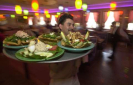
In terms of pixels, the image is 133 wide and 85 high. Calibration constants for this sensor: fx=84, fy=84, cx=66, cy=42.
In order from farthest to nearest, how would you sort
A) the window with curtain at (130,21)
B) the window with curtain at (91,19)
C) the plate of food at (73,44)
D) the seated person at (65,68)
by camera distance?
the window with curtain at (91,19)
the window with curtain at (130,21)
the seated person at (65,68)
the plate of food at (73,44)

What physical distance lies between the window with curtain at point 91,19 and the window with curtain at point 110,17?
3.20 ft

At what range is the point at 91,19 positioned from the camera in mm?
9789

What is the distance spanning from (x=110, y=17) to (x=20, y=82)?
906cm

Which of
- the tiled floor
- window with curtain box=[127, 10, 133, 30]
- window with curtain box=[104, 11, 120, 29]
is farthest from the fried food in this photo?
window with curtain box=[104, 11, 120, 29]

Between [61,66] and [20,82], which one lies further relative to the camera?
[20,82]

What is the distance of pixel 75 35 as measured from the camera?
931mm

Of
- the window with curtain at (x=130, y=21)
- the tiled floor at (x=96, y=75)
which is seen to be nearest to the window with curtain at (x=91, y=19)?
the window with curtain at (x=130, y=21)

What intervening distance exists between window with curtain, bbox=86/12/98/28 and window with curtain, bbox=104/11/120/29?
0.98 m

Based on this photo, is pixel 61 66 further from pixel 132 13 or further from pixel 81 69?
pixel 132 13

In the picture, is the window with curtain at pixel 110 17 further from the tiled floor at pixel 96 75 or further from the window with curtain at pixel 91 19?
the tiled floor at pixel 96 75

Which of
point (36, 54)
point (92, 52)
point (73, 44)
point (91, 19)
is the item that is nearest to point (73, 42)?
point (73, 44)

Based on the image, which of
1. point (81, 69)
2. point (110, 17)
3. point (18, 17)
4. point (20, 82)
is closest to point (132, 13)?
point (110, 17)

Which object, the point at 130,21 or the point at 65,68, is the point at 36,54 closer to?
the point at 65,68

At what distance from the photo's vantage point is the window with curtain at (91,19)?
9.34 meters
